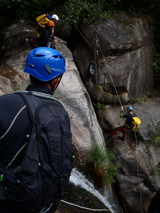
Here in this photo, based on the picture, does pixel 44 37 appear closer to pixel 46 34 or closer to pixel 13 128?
pixel 46 34

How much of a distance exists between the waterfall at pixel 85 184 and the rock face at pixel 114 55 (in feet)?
14.8

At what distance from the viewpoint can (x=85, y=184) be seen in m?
4.14

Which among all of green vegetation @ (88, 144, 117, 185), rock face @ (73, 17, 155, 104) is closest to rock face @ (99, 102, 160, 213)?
rock face @ (73, 17, 155, 104)

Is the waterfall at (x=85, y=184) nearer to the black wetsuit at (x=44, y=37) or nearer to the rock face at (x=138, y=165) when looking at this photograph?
the rock face at (x=138, y=165)

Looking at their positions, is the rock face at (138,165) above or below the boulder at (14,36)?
below

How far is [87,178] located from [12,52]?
496 centimetres

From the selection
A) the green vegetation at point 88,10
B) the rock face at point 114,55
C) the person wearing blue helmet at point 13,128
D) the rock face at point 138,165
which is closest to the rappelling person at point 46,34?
the green vegetation at point 88,10

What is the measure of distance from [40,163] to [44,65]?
821mm

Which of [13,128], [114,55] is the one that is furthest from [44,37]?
[13,128]

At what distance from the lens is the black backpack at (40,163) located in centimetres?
116

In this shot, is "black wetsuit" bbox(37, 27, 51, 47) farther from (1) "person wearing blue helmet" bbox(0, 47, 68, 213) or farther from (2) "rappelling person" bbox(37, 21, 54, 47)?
(1) "person wearing blue helmet" bbox(0, 47, 68, 213)

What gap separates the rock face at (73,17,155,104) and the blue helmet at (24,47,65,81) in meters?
6.44

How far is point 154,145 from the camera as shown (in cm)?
770

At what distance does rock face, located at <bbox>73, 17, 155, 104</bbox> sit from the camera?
7852 mm
